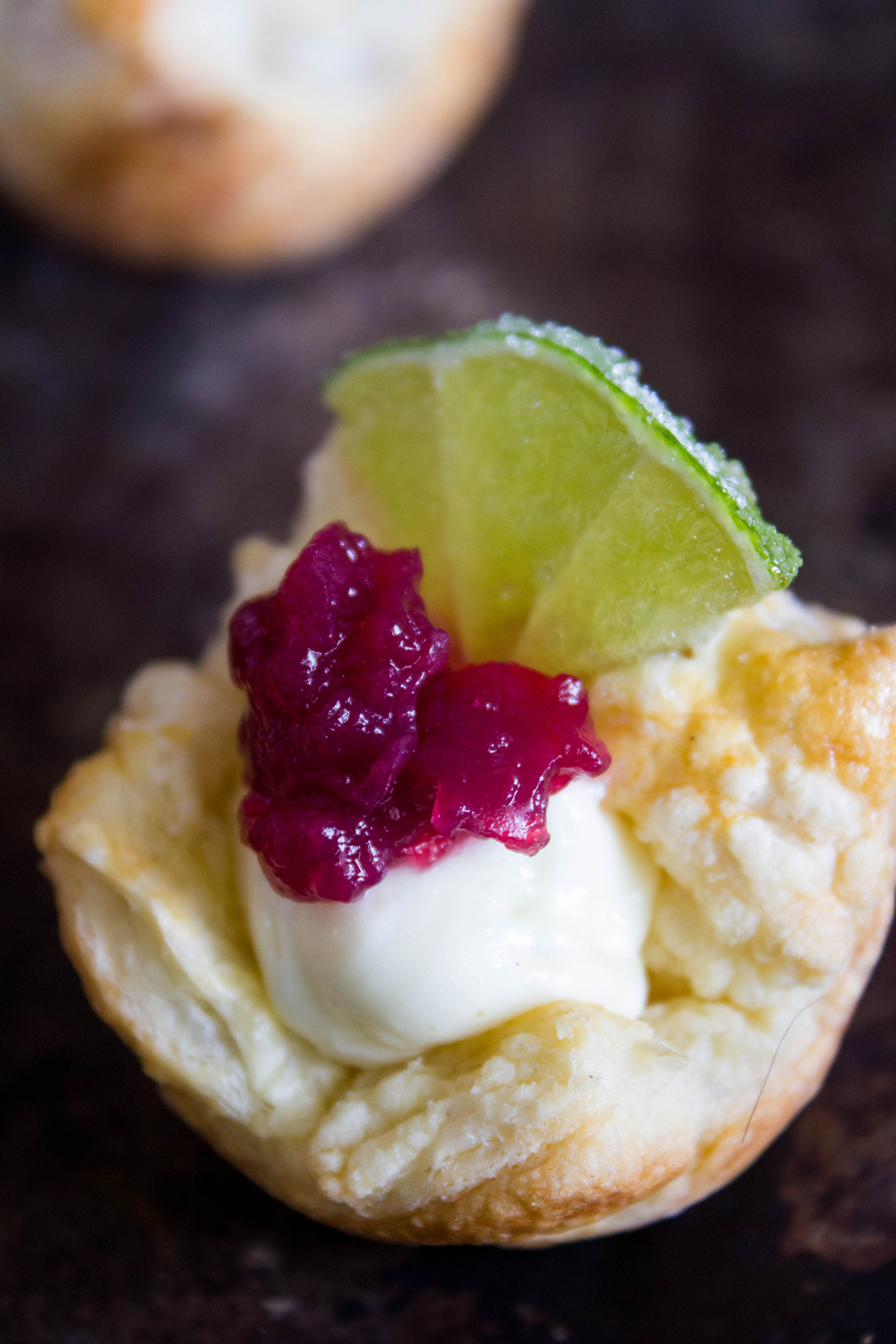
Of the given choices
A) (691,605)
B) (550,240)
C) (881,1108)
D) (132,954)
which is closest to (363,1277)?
(132,954)

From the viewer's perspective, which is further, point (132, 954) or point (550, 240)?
point (550, 240)

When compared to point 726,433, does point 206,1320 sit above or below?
below

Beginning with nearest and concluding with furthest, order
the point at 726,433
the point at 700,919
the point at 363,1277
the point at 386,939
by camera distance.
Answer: the point at 386,939 → the point at 700,919 → the point at 363,1277 → the point at 726,433

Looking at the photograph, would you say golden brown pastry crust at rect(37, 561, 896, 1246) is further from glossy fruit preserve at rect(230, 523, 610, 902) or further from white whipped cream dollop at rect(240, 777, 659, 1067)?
glossy fruit preserve at rect(230, 523, 610, 902)

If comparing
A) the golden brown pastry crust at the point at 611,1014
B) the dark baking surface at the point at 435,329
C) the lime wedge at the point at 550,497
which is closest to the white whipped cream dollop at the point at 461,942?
the golden brown pastry crust at the point at 611,1014

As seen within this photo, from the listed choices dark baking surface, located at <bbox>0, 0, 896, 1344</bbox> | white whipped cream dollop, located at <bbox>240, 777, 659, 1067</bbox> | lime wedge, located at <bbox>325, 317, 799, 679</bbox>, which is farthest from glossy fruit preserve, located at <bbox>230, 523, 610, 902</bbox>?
dark baking surface, located at <bbox>0, 0, 896, 1344</bbox>

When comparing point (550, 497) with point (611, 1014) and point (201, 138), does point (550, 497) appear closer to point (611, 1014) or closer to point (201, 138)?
point (611, 1014)

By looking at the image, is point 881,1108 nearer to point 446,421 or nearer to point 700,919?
point 700,919
